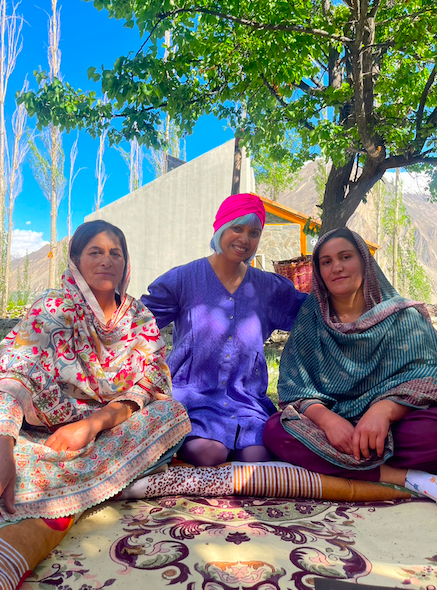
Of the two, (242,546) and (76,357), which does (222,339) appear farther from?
(242,546)

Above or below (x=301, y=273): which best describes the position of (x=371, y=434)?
below

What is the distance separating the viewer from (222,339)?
2572mm

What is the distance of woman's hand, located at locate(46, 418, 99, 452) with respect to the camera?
5.88 feet

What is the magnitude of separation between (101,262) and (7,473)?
0.96 meters

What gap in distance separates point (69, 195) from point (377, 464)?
27826 millimetres

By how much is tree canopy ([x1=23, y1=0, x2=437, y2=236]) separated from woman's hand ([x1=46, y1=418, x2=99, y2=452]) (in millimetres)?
2449

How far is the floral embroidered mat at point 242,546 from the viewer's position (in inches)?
53.3

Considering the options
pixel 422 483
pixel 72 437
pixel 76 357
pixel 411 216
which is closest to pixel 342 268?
pixel 422 483

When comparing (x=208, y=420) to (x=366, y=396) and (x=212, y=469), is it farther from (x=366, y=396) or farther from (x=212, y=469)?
(x=366, y=396)

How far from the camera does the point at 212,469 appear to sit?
2.17m

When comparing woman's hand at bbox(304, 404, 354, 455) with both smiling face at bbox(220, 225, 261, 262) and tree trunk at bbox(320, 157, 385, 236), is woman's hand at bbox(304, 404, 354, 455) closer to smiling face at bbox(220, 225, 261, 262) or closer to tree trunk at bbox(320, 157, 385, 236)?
smiling face at bbox(220, 225, 261, 262)

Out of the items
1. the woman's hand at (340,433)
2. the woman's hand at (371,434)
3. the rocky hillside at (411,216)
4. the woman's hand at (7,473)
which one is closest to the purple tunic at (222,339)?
the woman's hand at (340,433)

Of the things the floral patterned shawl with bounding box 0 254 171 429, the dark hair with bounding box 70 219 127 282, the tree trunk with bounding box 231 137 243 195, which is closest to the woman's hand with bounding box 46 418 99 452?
the floral patterned shawl with bounding box 0 254 171 429

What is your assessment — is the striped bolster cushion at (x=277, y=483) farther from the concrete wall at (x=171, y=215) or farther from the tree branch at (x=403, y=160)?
the concrete wall at (x=171, y=215)
